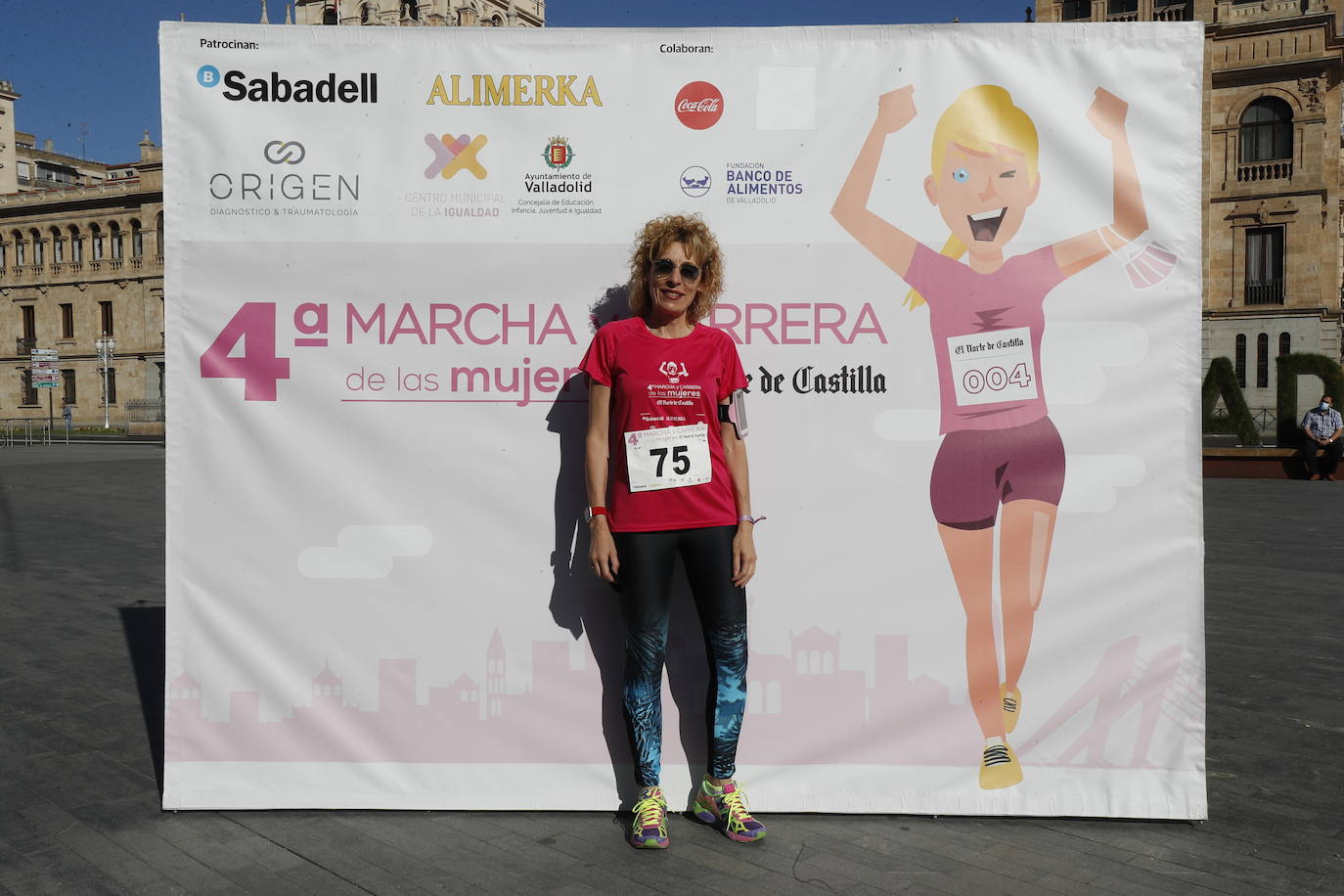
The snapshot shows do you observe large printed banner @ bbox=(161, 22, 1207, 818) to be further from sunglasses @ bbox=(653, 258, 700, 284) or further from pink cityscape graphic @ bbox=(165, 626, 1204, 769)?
sunglasses @ bbox=(653, 258, 700, 284)

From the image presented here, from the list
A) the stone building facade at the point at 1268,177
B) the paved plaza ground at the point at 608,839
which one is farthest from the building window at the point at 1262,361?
the paved plaza ground at the point at 608,839

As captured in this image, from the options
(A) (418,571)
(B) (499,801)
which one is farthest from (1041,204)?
(B) (499,801)

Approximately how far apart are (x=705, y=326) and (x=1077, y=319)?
4.67 feet

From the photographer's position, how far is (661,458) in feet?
12.0

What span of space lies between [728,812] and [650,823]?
294 millimetres

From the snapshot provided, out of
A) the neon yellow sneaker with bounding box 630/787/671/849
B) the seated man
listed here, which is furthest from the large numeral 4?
the seated man

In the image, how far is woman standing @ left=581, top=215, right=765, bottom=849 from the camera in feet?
12.0

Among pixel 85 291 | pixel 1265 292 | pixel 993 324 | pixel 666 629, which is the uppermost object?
pixel 85 291

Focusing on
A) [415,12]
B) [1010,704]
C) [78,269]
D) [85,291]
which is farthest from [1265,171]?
[78,269]

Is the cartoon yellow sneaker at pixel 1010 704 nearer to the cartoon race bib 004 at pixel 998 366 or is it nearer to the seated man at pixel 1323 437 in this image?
the cartoon race bib 004 at pixel 998 366

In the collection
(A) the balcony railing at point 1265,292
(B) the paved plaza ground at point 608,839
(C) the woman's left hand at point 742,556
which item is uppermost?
(A) the balcony railing at point 1265,292

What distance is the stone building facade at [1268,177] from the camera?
38.3 metres

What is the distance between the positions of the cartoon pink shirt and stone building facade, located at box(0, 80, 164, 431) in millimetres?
66175

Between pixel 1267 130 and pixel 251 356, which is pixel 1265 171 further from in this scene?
pixel 251 356
